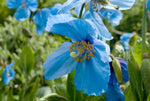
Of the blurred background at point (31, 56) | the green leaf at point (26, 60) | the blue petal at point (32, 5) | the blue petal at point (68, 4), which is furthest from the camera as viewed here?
the blue petal at point (32, 5)

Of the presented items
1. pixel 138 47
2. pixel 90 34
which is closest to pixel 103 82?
pixel 90 34

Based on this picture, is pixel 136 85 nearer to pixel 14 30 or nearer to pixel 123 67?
pixel 123 67

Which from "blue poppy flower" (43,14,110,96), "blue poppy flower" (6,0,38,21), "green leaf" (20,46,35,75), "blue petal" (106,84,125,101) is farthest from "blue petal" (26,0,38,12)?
"blue petal" (106,84,125,101)

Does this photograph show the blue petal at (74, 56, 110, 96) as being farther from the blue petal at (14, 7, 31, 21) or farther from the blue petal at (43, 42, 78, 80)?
the blue petal at (14, 7, 31, 21)

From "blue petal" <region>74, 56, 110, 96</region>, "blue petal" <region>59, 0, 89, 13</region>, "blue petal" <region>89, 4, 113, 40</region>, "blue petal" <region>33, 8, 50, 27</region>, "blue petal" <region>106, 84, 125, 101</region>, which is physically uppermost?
"blue petal" <region>33, 8, 50, 27</region>

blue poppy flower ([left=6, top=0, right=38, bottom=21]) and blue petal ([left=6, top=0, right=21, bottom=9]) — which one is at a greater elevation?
blue petal ([left=6, top=0, right=21, bottom=9])

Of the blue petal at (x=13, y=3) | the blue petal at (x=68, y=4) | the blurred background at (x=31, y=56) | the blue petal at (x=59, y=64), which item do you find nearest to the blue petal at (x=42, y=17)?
the blurred background at (x=31, y=56)

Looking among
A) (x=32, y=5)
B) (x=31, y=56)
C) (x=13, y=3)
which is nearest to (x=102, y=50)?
(x=31, y=56)

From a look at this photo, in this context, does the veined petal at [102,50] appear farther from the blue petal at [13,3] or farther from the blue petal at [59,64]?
the blue petal at [13,3]

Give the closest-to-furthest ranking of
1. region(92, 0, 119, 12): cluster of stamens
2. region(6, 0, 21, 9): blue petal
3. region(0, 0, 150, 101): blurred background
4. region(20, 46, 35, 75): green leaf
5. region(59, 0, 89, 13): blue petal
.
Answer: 1. region(59, 0, 89, 13): blue petal
2. region(92, 0, 119, 12): cluster of stamens
3. region(0, 0, 150, 101): blurred background
4. region(20, 46, 35, 75): green leaf
5. region(6, 0, 21, 9): blue petal
